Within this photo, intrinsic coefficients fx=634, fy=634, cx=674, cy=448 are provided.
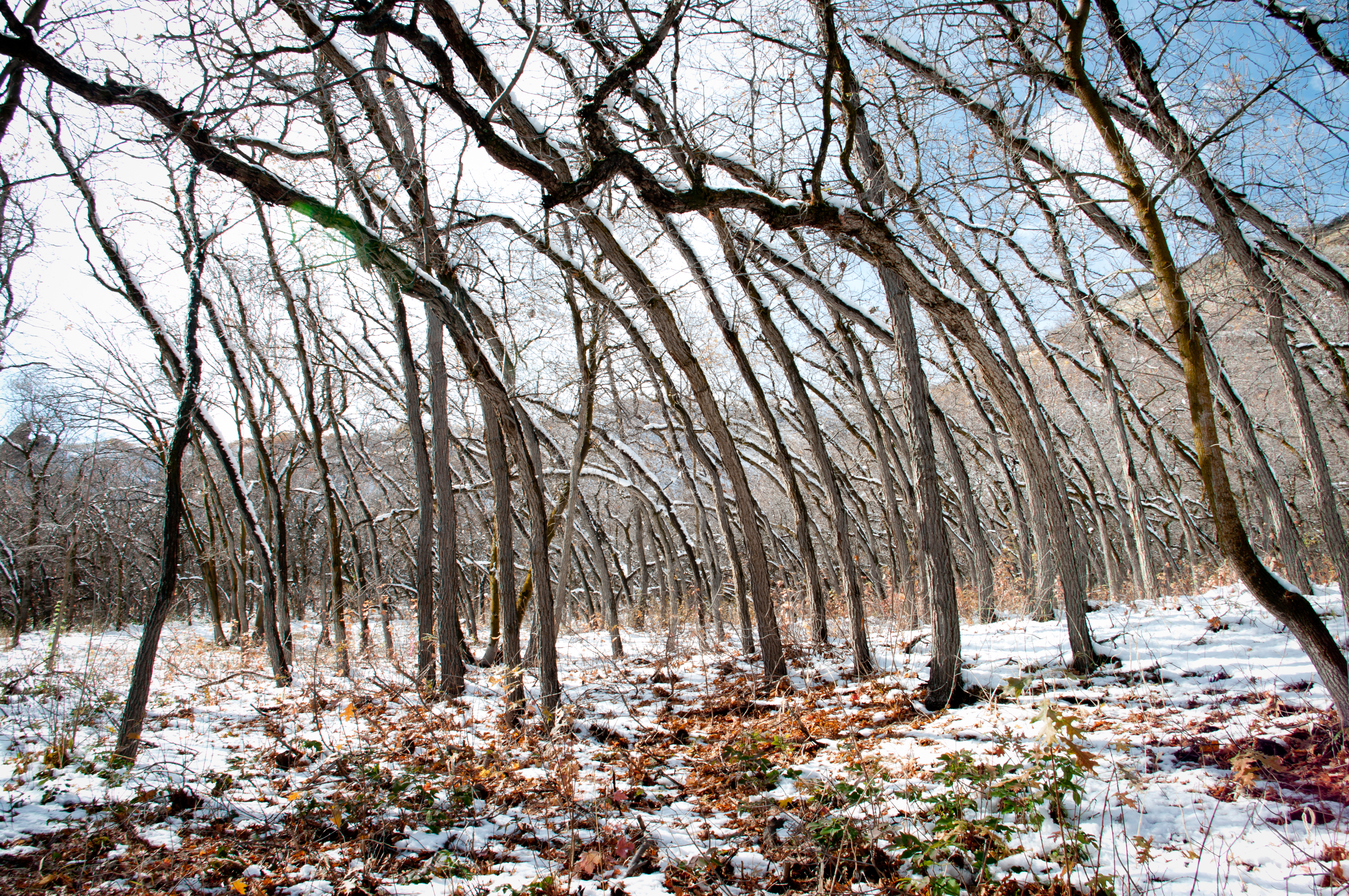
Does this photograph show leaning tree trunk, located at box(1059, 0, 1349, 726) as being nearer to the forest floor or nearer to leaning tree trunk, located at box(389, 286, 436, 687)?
the forest floor

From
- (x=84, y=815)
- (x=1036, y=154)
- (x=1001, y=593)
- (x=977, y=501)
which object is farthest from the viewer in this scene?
(x=977, y=501)

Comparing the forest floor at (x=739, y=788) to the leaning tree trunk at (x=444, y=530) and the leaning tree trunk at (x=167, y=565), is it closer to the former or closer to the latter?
the leaning tree trunk at (x=167, y=565)

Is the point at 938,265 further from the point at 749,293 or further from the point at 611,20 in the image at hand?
the point at 611,20

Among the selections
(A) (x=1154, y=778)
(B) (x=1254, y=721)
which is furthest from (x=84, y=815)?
(B) (x=1254, y=721)

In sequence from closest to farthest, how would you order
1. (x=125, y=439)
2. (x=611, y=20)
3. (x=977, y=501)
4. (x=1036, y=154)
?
(x=611, y=20)
(x=1036, y=154)
(x=125, y=439)
(x=977, y=501)

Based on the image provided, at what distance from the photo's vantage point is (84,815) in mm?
3953

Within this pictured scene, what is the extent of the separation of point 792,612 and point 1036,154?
21.4ft

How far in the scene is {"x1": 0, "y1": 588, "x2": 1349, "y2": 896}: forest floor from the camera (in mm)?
2863

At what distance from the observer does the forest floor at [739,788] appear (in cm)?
286

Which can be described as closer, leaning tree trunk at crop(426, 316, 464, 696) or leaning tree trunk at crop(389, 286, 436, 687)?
leaning tree trunk at crop(426, 316, 464, 696)

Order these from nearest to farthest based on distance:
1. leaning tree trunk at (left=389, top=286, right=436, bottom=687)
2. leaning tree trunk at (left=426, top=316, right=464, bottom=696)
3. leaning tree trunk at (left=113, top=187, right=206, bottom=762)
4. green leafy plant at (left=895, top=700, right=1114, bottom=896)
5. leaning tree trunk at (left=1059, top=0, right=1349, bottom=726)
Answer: green leafy plant at (left=895, top=700, right=1114, bottom=896) < leaning tree trunk at (left=1059, top=0, right=1349, bottom=726) < leaning tree trunk at (left=113, top=187, right=206, bottom=762) < leaning tree trunk at (left=426, top=316, right=464, bottom=696) < leaning tree trunk at (left=389, top=286, right=436, bottom=687)

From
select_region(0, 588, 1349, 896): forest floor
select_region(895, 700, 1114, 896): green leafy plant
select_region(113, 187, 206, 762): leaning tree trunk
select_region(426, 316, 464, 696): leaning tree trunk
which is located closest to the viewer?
select_region(895, 700, 1114, 896): green leafy plant

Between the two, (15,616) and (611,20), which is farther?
(15,616)

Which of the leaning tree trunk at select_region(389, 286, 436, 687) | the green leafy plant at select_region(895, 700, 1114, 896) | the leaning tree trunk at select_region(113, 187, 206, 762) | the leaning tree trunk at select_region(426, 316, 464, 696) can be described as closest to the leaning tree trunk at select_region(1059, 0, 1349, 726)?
the green leafy plant at select_region(895, 700, 1114, 896)
